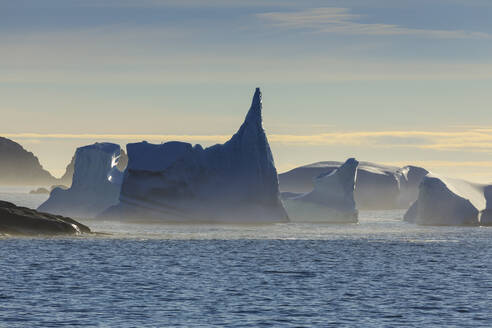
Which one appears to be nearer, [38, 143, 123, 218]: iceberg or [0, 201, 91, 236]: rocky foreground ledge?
[0, 201, 91, 236]: rocky foreground ledge

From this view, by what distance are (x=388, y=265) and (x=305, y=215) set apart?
46.9 metres

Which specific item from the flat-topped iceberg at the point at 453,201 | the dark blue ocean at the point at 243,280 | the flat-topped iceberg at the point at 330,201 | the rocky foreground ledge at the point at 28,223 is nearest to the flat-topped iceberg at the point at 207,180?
the dark blue ocean at the point at 243,280

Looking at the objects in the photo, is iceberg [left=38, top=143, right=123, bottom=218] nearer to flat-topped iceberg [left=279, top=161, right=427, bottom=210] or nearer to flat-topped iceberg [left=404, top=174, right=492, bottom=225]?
flat-topped iceberg [left=404, top=174, right=492, bottom=225]

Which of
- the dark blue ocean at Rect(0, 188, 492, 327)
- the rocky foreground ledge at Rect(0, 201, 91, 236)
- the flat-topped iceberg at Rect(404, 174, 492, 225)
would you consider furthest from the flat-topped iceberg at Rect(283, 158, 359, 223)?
the rocky foreground ledge at Rect(0, 201, 91, 236)

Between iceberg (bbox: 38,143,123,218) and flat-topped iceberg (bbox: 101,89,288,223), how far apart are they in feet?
20.2

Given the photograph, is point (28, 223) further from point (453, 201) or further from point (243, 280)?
point (453, 201)

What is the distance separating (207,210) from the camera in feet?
299

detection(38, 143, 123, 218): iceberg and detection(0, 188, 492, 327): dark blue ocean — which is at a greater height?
detection(38, 143, 123, 218): iceberg

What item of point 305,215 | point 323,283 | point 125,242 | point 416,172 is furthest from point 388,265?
point 416,172

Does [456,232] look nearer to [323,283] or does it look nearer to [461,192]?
[461,192]

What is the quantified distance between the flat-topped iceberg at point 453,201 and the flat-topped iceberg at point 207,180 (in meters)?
15.9

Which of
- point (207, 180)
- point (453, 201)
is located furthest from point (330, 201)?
point (207, 180)

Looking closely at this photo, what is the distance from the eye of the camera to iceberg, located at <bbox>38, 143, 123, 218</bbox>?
9688cm

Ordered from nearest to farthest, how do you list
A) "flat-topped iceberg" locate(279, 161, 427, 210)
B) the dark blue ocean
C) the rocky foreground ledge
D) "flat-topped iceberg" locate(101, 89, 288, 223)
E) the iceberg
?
the dark blue ocean, the rocky foreground ledge, "flat-topped iceberg" locate(101, 89, 288, 223), the iceberg, "flat-topped iceberg" locate(279, 161, 427, 210)
